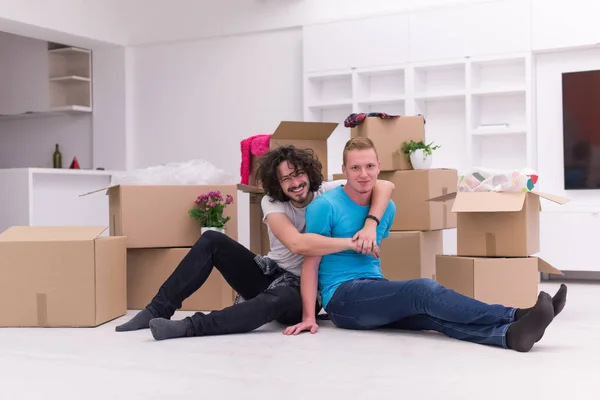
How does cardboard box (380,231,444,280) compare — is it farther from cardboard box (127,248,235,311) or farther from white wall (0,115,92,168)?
white wall (0,115,92,168)

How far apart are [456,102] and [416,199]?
72.3 inches

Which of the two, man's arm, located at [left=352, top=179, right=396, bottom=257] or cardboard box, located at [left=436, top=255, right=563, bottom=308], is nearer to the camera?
man's arm, located at [left=352, top=179, right=396, bottom=257]

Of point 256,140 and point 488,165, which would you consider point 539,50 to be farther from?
point 256,140

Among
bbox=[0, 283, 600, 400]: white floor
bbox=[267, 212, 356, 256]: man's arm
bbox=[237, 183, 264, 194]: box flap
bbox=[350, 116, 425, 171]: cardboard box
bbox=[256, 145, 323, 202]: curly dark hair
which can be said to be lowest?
bbox=[0, 283, 600, 400]: white floor

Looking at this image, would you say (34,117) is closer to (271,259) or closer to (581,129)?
(581,129)

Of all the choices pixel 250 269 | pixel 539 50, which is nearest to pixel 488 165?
pixel 539 50

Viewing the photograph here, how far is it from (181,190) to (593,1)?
314 centimetres

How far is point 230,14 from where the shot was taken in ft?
21.5

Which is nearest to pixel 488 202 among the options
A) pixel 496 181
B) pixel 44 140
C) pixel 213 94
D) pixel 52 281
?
pixel 496 181

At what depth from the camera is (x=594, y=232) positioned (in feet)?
16.5

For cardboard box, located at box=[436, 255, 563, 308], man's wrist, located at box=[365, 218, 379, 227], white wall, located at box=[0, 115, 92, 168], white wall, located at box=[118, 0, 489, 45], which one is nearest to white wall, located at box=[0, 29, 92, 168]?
white wall, located at box=[0, 115, 92, 168]

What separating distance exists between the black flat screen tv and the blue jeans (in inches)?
110

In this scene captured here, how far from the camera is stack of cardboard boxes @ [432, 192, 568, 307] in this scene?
3309 millimetres

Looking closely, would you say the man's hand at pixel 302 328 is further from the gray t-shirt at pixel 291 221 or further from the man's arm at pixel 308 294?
the gray t-shirt at pixel 291 221
